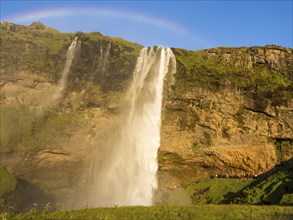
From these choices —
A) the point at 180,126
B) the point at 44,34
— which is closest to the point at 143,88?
the point at 180,126

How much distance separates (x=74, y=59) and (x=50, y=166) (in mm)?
10495

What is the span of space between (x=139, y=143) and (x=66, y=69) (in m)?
10.0

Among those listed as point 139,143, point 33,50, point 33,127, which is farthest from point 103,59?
point 33,127

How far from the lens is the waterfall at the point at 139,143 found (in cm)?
3419

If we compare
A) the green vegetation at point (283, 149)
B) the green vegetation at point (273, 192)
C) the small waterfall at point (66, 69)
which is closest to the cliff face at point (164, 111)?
the green vegetation at point (283, 149)

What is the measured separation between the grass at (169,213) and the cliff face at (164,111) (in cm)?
1886

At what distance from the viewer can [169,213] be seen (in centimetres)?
1497

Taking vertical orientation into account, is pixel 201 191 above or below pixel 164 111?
below

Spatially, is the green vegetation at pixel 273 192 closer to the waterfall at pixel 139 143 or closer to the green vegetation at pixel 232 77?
the green vegetation at pixel 232 77

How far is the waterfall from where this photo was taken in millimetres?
34188

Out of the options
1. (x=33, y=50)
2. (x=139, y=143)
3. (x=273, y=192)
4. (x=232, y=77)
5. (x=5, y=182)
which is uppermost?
(x=33, y=50)

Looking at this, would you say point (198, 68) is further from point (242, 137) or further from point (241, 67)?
point (242, 137)

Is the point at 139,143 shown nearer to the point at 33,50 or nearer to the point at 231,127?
the point at 231,127

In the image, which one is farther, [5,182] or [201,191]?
[201,191]
